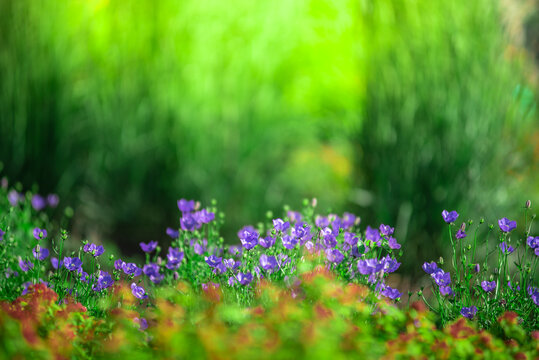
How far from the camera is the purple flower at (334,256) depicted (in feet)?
7.25

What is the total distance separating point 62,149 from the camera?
466cm

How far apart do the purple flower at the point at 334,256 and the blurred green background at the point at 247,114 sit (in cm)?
191

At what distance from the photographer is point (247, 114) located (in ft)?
16.9

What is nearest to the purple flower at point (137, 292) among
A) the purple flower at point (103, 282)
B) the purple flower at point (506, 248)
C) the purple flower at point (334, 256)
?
the purple flower at point (103, 282)

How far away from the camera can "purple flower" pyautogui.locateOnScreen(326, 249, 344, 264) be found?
2.21 meters

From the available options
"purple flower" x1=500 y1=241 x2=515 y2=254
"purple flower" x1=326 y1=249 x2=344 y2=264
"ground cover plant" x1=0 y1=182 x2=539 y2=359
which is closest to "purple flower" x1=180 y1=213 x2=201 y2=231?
"ground cover plant" x1=0 y1=182 x2=539 y2=359

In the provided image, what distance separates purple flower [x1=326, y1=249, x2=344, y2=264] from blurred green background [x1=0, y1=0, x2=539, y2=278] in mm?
1914

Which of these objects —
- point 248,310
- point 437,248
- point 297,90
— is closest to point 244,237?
point 248,310

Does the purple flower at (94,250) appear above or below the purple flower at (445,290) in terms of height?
below

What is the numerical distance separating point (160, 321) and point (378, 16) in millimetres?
3055

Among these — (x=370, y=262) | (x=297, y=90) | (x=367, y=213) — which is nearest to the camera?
(x=370, y=262)

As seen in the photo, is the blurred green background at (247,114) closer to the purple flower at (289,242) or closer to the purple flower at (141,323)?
the purple flower at (289,242)

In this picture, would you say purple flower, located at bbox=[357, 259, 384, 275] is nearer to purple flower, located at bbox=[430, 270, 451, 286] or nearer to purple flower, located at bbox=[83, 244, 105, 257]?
purple flower, located at bbox=[430, 270, 451, 286]

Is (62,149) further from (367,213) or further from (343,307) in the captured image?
(343,307)
